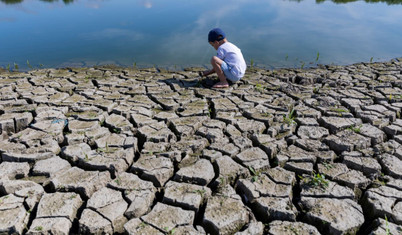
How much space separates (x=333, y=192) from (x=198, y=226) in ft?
3.44

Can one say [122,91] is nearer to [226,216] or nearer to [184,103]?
[184,103]

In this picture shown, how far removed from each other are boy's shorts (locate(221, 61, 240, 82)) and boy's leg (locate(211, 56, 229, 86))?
0.15 feet

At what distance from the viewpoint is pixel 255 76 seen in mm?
5082

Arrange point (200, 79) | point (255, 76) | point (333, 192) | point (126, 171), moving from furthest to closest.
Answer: point (255, 76) < point (200, 79) < point (126, 171) < point (333, 192)

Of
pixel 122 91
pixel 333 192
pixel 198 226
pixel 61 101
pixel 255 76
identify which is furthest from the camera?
pixel 255 76

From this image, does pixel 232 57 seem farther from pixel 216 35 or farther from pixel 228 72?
pixel 216 35

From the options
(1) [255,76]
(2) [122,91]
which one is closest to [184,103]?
(2) [122,91]

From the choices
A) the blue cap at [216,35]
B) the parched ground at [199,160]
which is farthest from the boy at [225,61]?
the parched ground at [199,160]

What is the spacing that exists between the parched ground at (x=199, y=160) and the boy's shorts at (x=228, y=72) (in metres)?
0.14

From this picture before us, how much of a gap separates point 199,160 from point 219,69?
2.00 meters

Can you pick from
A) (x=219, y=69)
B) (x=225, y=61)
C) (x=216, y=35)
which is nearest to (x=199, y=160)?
(x=219, y=69)

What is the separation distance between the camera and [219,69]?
14.2 feet

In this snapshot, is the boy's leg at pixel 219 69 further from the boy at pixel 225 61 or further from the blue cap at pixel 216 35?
the blue cap at pixel 216 35

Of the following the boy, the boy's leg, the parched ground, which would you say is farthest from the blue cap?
the parched ground
